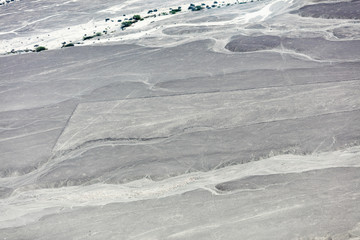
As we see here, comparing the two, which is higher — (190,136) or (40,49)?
(40,49)

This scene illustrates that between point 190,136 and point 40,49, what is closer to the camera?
point 190,136

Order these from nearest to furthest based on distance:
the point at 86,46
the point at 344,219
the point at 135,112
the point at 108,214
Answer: the point at 344,219
the point at 108,214
the point at 135,112
the point at 86,46

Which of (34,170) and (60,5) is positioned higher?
(60,5)

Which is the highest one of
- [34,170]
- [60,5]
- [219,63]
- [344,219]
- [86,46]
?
[60,5]

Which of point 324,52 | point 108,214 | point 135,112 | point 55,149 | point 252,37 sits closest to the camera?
point 108,214

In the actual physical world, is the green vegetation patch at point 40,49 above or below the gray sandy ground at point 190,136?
above

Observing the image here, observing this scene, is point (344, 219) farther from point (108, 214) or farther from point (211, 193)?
point (108, 214)

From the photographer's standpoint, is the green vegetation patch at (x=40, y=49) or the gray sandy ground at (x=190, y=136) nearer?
the gray sandy ground at (x=190, y=136)

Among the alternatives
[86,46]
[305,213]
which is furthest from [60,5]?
[305,213]
